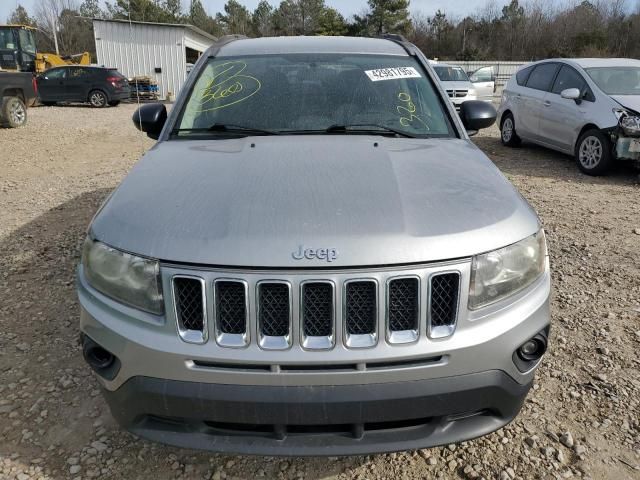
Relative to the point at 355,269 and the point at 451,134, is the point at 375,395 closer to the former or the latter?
the point at 355,269

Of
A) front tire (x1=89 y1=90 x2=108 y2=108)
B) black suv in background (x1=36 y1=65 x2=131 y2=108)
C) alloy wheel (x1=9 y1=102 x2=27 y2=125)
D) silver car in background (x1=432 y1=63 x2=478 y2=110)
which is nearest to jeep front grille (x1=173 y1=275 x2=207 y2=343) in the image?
alloy wheel (x1=9 y1=102 x2=27 y2=125)

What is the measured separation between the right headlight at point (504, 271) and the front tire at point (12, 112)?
13028 millimetres

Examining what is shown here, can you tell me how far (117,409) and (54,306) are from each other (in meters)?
2.08

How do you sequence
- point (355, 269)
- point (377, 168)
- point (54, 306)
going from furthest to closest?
point (54, 306) → point (377, 168) → point (355, 269)

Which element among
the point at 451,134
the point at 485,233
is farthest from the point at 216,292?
the point at 451,134

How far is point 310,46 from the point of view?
3396mm

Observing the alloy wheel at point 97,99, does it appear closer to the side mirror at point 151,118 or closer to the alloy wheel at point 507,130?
the alloy wheel at point 507,130

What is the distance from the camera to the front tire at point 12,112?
38.9ft

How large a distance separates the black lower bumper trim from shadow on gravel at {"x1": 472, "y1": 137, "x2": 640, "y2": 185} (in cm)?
652

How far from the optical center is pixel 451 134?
2.90 metres

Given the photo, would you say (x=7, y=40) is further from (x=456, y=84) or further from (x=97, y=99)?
(x=456, y=84)

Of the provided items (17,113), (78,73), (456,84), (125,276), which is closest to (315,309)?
(125,276)

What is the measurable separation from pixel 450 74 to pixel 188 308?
16062 millimetres

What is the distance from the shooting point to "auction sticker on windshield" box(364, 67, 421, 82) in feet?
10.3
